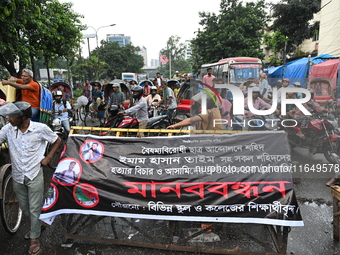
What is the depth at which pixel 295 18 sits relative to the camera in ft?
70.9

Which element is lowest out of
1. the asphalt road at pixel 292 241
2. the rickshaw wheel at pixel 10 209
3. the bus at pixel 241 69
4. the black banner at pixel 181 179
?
the asphalt road at pixel 292 241

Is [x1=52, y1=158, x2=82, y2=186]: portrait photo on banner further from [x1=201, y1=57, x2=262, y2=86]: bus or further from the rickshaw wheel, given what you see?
[x1=201, y1=57, x2=262, y2=86]: bus

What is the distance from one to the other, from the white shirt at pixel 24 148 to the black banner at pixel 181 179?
12.4 inches

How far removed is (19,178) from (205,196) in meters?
2.22

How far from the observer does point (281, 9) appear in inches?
837

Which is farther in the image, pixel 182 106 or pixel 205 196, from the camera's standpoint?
pixel 182 106

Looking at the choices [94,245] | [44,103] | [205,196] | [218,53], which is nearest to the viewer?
[205,196]

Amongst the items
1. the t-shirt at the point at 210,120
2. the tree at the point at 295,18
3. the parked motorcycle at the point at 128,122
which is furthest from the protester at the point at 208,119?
the tree at the point at 295,18

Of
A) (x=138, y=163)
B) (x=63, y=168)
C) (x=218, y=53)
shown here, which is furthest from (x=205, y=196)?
(x=218, y=53)

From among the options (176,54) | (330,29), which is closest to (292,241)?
(330,29)

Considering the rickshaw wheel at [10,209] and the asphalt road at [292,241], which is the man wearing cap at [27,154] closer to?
the asphalt road at [292,241]

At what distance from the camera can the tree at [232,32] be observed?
85.2 feet

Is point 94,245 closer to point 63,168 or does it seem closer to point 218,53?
point 63,168

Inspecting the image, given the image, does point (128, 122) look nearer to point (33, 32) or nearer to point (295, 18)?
point (33, 32)
